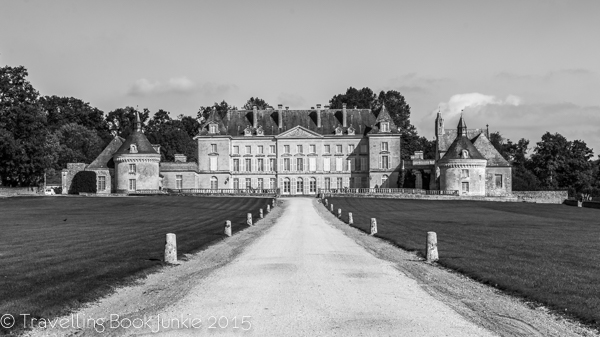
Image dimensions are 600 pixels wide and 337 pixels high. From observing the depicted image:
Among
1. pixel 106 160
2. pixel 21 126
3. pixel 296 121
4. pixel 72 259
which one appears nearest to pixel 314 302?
pixel 72 259

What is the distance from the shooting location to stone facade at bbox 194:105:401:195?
2781 inches

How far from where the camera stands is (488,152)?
66875 mm

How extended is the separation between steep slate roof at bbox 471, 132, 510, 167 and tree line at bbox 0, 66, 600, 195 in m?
4.99

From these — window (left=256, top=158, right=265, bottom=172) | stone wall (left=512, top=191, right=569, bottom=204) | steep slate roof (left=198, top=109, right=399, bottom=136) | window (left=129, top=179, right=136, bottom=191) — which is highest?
steep slate roof (left=198, top=109, right=399, bottom=136)

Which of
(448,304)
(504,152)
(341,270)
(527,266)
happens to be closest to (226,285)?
(341,270)

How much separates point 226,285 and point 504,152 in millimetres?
91220

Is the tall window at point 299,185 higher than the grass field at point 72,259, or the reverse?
the tall window at point 299,185

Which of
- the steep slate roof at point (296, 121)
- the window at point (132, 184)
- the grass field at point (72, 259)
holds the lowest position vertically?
the grass field at point (72, 259)

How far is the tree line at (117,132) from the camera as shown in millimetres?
59062

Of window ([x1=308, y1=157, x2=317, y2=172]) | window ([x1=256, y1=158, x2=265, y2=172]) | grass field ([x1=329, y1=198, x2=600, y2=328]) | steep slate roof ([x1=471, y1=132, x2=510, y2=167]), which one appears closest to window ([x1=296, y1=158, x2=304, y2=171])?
window ([x1=308, y1=157, x2=317, y2=172])

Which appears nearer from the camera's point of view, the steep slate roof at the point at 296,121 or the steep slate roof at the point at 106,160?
the steep slate roof at the point at 106,160

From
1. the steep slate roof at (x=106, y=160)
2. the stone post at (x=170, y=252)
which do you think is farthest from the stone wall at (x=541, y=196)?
the stone post at (x=170, y=252)

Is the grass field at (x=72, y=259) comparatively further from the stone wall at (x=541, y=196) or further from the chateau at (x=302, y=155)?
the stone wall at (x=541, y=196)

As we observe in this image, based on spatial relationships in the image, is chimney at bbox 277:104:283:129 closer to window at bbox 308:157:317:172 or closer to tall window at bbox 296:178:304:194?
Result: window at bbox 308:157:317:172
